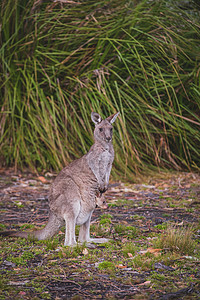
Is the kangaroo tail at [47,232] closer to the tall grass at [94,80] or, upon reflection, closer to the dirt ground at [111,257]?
the dirt ground at [111,257]

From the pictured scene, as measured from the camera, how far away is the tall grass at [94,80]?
6.71 metres

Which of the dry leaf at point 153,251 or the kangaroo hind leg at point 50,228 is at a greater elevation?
the kangaroo hind leg at point 50,228

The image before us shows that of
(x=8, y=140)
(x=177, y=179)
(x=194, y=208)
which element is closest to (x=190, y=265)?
(x=194, y=208)

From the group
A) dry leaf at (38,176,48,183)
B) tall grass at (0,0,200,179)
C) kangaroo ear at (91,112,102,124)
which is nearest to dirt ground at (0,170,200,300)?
dry leaf at (38,176,48,183)

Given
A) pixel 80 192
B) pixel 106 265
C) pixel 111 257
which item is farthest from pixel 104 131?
pixel 106 265

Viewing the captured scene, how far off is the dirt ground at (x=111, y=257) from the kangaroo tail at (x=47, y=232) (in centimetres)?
6

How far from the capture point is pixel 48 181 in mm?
6605

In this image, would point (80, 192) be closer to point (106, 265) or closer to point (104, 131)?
point (104, 131)

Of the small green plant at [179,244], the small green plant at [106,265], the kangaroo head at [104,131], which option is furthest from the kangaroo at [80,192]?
the small green plant at [179,244]

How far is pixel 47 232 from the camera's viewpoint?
12.5 feet

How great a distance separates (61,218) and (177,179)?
3.33 metres

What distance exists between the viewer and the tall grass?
6.71m

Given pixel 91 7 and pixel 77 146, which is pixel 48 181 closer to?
pixel 77 146

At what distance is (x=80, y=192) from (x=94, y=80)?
357 cm
